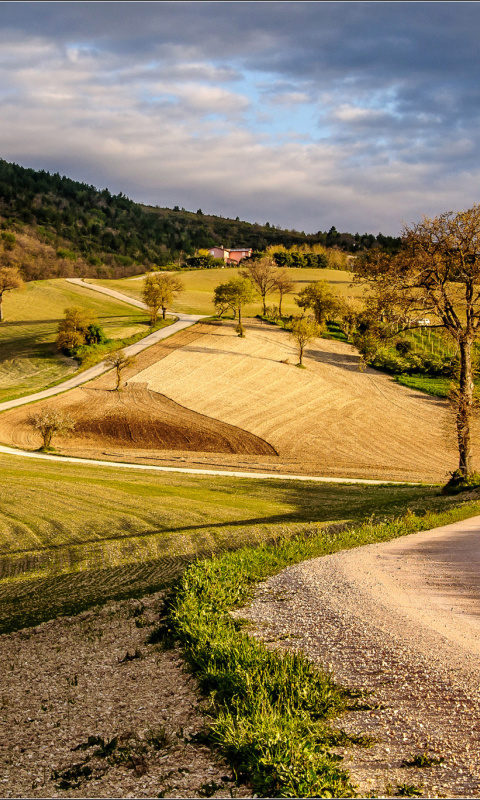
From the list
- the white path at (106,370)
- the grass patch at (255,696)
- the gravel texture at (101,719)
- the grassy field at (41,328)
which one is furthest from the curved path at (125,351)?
the gravel texture at (101,719)

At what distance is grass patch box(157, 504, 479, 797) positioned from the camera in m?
A: 5.62

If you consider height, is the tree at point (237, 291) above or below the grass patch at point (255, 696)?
above

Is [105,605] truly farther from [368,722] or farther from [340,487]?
[340,487]

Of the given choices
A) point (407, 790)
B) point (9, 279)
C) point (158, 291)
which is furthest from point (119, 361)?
point (407, 790)

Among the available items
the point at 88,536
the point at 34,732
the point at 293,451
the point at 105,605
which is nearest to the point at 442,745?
the point at 34,732

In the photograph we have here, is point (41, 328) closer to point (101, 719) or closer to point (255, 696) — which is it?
point (101, 719)

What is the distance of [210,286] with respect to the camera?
130 meters

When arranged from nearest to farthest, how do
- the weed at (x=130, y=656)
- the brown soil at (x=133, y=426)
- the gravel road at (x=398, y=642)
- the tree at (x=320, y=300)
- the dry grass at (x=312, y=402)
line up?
the gravel road at (x=398, y=642) → the weed at (x=130, y=656) → the dry grass at (x=312, y=402) → the brown soil at (x=133, y=426) → the tree at (x=320, y=300)

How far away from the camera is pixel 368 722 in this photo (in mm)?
6492

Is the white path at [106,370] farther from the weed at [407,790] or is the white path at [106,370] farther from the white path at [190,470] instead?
the weed at [407,790]

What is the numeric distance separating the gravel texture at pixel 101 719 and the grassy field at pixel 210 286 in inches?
3146

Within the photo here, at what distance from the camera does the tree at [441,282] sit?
25.3 meters

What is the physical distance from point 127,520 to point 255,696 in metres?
14.1

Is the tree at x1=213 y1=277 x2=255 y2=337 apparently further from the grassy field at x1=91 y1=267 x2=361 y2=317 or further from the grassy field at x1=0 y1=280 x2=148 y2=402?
the grassy field at x1=0 y1=280 x2=148 y2=402
